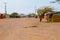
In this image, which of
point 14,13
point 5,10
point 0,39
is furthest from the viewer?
point 14,13

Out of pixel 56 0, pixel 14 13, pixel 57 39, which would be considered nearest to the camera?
pixel 57 39

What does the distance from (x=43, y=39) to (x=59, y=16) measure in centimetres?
2426

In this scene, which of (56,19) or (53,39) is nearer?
(53,39)

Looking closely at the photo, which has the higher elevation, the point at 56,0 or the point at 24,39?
the point at 56,0

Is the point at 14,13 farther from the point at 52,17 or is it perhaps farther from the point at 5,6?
the point at 52,17

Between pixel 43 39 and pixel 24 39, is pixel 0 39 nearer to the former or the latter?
pixel 24 39

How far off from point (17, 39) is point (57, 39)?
102 inches

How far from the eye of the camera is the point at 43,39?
13102 millimetres

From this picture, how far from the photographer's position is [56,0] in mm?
44250

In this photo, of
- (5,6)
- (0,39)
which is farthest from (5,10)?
(0,39)

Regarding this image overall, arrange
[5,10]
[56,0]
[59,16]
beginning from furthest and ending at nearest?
[5,10] < [56,0] < [59,16]

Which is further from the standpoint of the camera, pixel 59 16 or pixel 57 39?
pixel 59 16

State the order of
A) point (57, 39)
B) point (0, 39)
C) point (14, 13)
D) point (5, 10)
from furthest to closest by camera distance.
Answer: point (14, 13) → point (5, 10) → point (0, 39) → point (57, 39)

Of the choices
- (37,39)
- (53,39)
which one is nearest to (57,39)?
(53,39)
